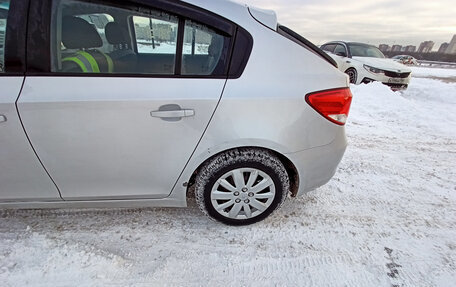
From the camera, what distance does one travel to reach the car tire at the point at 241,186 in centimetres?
184

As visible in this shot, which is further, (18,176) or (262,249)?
(262,249)

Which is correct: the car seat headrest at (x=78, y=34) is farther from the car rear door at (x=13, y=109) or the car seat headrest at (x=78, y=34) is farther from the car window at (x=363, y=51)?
the car window at (x=363, y=51)

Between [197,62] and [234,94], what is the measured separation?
32 cm

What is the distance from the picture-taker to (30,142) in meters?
1.64

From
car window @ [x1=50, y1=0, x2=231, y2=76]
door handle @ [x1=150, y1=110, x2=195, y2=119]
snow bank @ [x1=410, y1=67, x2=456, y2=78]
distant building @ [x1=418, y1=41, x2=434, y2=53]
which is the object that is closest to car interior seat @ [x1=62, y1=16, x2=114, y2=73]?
car window @ [x1=50, y1=0, x2=231, y2=76]

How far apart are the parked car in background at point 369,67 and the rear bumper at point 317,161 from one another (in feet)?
22.7

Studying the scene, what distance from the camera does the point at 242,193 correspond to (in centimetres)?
195

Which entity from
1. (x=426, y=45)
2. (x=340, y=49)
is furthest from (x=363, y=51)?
(x=426, y=45)

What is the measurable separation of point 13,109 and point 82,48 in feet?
1.82

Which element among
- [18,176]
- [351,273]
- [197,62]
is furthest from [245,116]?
[18,176]

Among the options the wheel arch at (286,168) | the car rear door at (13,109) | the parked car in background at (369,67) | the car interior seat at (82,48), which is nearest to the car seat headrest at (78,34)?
the car interior seat at (82,48)

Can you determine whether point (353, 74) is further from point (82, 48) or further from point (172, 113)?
point (82, 48)

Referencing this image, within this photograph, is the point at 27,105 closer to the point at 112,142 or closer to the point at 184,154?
the point at 112,142

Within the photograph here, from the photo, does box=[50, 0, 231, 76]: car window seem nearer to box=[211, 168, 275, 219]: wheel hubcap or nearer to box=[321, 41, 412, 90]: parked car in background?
box=[211, 168, 275, 219]: wheel hubcap
